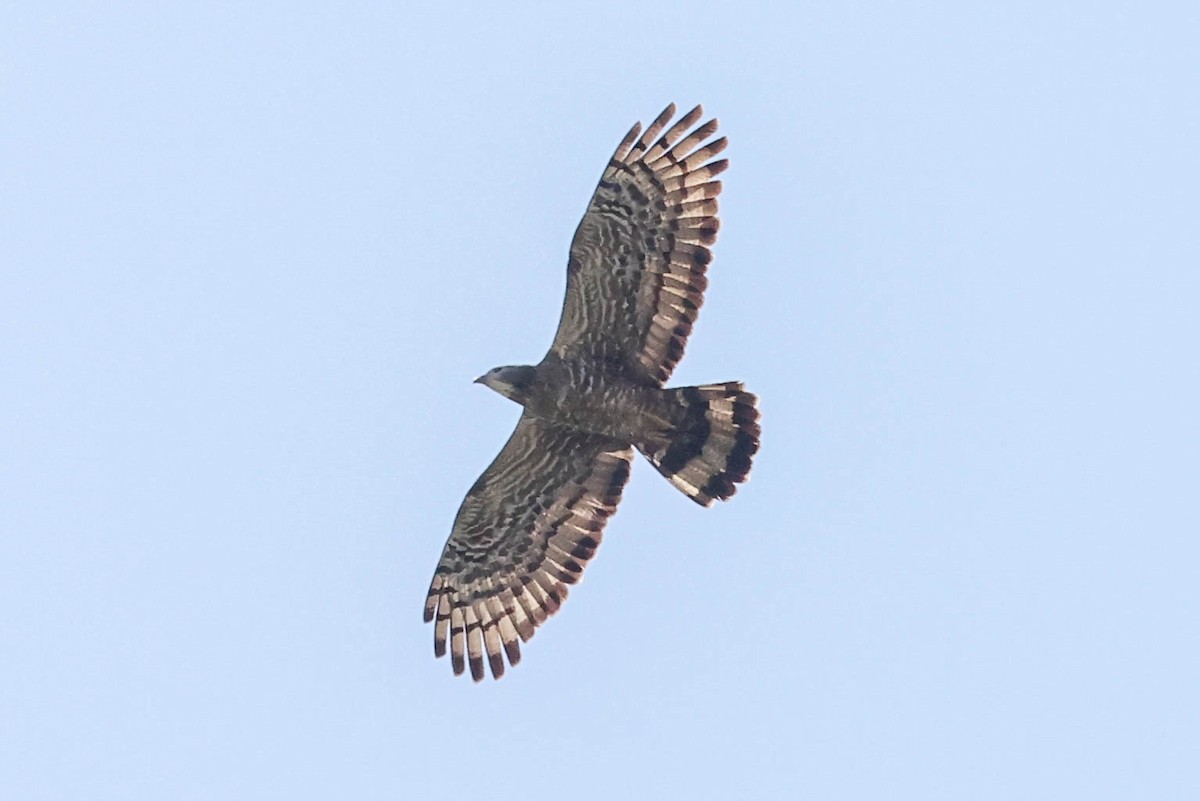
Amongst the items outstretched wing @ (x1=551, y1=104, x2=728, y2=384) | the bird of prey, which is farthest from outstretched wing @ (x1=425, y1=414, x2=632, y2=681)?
outstretched wing @ (x1=551, y1=104, x2=728, y2=384)

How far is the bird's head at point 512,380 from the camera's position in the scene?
59.6 feet

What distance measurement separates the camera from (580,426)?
60.2 ft

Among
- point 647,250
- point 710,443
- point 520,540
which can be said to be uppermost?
point 647,250

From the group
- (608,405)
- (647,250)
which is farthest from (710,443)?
(647,250)

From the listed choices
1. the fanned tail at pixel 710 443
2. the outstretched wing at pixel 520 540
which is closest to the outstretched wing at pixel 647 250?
the fanned tail at pixel 710 443

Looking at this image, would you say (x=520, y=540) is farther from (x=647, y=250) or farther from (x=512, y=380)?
(x=647, y=250)

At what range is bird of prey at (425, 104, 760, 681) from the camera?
59.3ft

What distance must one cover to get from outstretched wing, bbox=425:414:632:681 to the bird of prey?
0.04ft

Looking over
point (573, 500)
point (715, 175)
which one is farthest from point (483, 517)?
point (715, 175)

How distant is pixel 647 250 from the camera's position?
18.1 m

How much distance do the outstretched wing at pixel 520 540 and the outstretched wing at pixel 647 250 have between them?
99cm

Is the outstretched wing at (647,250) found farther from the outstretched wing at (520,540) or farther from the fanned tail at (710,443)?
the outstretched wing at (520,540)

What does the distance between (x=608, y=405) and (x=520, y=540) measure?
5.38 ft

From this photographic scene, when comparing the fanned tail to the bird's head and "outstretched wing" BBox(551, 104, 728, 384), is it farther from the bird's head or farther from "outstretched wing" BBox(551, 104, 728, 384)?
the bird's head
